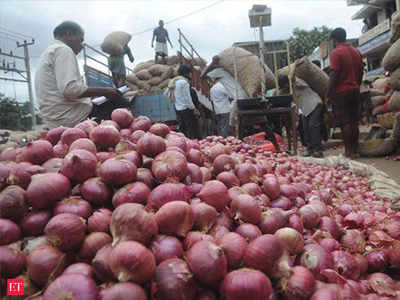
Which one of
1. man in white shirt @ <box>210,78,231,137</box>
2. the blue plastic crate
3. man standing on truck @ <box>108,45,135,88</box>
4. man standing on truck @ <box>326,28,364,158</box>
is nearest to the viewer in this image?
man standing on truck @ <box>326,28,364,158</box>

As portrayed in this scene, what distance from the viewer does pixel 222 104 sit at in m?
6.49

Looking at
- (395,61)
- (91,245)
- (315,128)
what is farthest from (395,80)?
(91,245)

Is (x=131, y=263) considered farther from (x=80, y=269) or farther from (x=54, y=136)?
(x=54, y=136)

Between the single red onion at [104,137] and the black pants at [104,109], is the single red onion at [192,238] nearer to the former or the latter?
the single red onion at [104,137]

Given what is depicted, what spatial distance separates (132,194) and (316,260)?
0.69 metres

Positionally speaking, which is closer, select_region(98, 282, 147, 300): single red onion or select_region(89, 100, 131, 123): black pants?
select_region(98, 282, 147, 300): single red onion

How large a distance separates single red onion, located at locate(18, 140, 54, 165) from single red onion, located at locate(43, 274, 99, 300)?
708 millimetres

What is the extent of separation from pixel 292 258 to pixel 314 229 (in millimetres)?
359

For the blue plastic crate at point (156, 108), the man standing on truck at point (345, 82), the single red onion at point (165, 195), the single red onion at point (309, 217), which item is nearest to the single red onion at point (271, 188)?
the single red onion at point (309, 217)

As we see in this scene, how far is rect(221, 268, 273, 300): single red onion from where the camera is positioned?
836 millimetres

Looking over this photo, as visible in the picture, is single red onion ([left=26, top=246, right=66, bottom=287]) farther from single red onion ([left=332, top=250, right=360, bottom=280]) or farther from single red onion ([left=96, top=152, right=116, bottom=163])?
single red onion ([left=332, top=250, right=360, bottom=280])

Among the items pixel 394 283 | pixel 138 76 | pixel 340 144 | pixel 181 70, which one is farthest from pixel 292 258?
pixel 138 76

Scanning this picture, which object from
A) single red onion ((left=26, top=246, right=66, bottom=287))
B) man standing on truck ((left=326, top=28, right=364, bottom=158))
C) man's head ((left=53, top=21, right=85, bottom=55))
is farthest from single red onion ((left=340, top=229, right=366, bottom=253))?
man standing on truck ((left=326, top=28, right=364, bottom=158))

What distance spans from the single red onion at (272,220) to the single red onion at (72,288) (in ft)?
2.18
